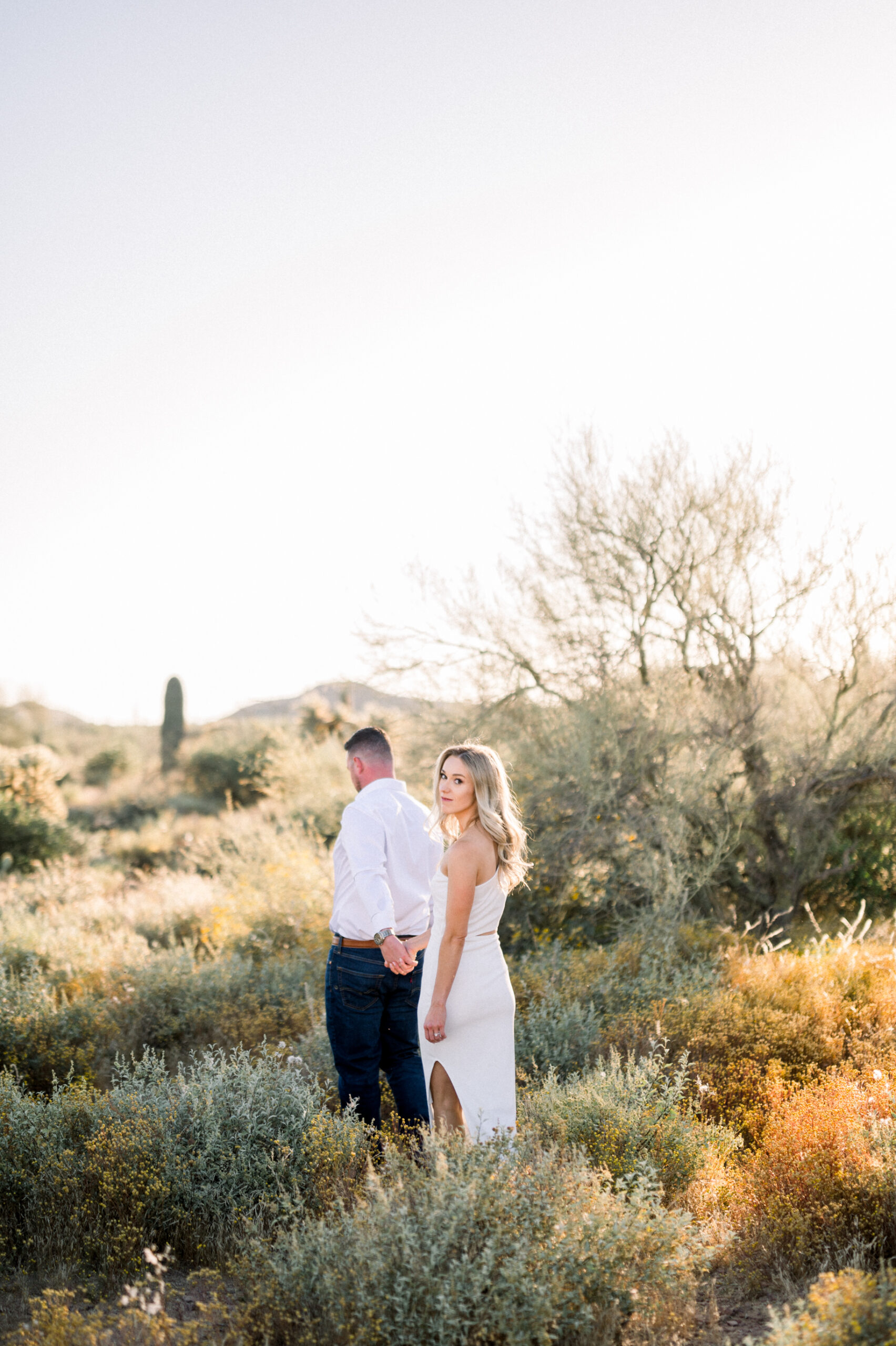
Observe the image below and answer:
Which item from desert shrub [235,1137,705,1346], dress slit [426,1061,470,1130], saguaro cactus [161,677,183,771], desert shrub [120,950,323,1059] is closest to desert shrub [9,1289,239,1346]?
desert shrub [235,1137,705,1346]

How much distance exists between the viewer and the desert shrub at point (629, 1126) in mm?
3637

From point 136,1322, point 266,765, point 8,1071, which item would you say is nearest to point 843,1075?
point 136,1322

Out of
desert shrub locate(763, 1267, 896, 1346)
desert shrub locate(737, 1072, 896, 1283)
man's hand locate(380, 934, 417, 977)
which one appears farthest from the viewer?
man's hand locate(380, 934, 417, 977)

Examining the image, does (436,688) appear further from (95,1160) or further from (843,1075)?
(95,1160)

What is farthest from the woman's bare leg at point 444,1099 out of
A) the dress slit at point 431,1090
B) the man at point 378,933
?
the man at point 378,933

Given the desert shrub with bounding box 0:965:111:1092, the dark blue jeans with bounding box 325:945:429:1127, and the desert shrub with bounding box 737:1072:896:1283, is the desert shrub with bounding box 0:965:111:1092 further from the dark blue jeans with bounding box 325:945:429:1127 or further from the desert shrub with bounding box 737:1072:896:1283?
the desert shrub with bounding box 737:1072:896:1283

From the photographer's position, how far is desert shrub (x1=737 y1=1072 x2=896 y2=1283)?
3.14m

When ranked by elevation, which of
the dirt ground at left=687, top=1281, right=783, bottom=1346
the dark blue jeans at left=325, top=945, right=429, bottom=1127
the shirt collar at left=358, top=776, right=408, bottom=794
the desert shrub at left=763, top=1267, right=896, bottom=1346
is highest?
the shirt collar at left=358, top=776, right=408, bottom=794

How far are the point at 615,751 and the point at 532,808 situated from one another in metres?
0.87

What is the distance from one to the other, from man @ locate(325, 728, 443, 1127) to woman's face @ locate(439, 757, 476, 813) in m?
0.46

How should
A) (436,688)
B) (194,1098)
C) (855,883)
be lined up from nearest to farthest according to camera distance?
(194,1098) < (855,883) < (436,688)

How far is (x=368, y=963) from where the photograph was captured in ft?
13.0

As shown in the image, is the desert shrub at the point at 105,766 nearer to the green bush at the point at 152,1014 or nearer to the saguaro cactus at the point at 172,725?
the saguaro cactus at the point at 172,725

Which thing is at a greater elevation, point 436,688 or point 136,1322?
point 436,688
